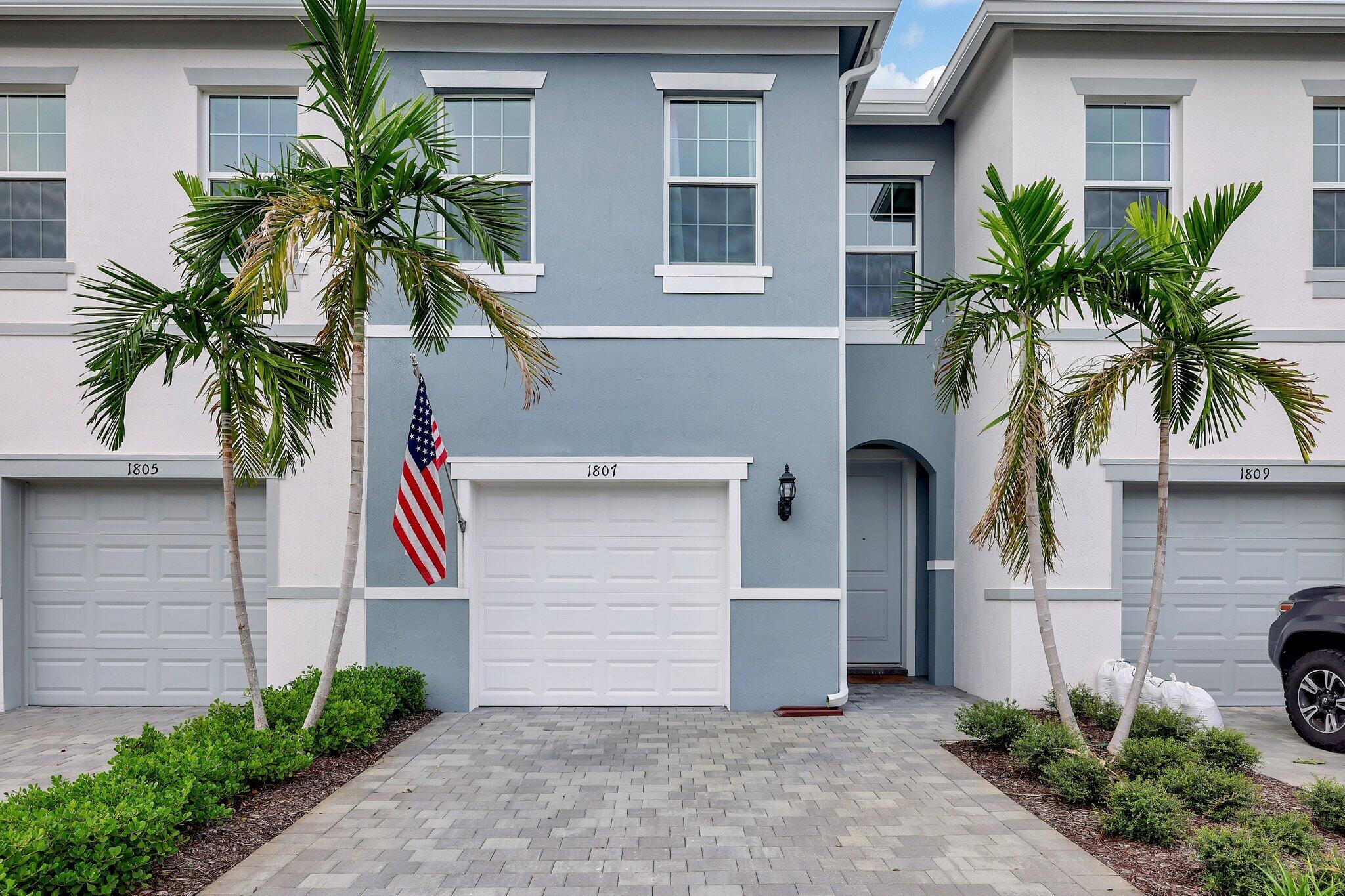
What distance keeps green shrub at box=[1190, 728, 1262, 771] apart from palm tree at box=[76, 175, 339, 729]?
23.3 ft

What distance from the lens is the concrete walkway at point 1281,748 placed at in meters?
6.65

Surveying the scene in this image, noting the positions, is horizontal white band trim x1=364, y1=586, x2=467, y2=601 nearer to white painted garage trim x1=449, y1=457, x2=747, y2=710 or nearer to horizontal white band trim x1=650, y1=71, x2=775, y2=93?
white painted garage trim x1=449, y1=457, x2=747, y2=710

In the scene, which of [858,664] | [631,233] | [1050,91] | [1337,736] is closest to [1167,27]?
[1050,91]

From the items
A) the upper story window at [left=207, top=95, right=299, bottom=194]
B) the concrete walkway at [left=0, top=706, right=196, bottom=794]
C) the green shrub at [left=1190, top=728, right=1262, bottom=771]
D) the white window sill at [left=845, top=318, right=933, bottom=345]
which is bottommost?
the concrete walkway at [left=0, top=706, right=196, bottom=794]

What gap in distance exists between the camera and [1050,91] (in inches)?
344

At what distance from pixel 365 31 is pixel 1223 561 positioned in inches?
373

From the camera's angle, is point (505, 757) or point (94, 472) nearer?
point (505, 757)

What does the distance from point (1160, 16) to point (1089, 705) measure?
6.80 m

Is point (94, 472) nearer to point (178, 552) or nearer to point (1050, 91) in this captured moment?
point (178, 552)

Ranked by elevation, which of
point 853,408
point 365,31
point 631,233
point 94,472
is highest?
point 365,31

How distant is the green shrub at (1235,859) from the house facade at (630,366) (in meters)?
3.98

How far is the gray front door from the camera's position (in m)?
10.6

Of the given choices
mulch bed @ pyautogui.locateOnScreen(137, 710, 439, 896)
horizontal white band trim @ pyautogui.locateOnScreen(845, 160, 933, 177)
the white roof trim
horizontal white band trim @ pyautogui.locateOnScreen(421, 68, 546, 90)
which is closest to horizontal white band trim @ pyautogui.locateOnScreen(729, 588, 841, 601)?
mulch bed @ pyautogui.locateOnScreen(137, 710, 439, 896)

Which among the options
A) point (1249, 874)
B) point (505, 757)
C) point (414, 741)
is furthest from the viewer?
point (414, 741)
